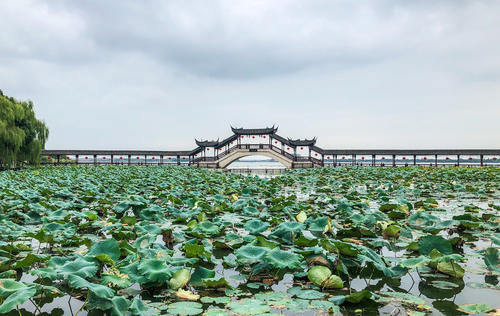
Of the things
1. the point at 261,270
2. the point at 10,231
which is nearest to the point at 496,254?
the point at 261,270

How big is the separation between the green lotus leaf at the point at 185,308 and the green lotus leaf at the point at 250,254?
0.53 metres

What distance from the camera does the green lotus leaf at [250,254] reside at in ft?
7.23

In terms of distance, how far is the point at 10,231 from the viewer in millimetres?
3172

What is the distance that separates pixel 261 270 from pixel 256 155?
91.3 ft

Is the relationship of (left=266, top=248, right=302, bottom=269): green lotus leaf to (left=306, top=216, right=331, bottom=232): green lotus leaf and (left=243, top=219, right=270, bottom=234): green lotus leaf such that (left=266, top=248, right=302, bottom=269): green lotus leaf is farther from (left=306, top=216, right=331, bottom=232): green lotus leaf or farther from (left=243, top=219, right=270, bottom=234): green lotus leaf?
(left=306, top=216, right=331, bottom=232): green lotus leaf

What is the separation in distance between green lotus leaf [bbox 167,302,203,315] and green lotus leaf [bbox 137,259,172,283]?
182mm

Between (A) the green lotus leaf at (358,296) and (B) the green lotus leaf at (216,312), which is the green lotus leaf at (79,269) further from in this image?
(A) the green lotus leaf at (358,296)

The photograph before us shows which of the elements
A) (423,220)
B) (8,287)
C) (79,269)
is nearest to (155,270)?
(79,269)

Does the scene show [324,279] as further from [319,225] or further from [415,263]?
[319,225]

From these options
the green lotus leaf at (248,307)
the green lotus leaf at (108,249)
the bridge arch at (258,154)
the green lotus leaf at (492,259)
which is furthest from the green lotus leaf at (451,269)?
the bridge arch at (258,154)

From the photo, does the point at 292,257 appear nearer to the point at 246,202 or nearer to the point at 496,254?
the point at 496,254

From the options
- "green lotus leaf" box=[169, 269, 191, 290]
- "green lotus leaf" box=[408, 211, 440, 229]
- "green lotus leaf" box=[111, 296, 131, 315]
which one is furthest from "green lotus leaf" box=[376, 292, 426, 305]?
"green lotus leaf" box=[408, 211, 440, 229]

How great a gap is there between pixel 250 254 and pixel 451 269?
4.40 feet

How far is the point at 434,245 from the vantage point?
2.53 metres
